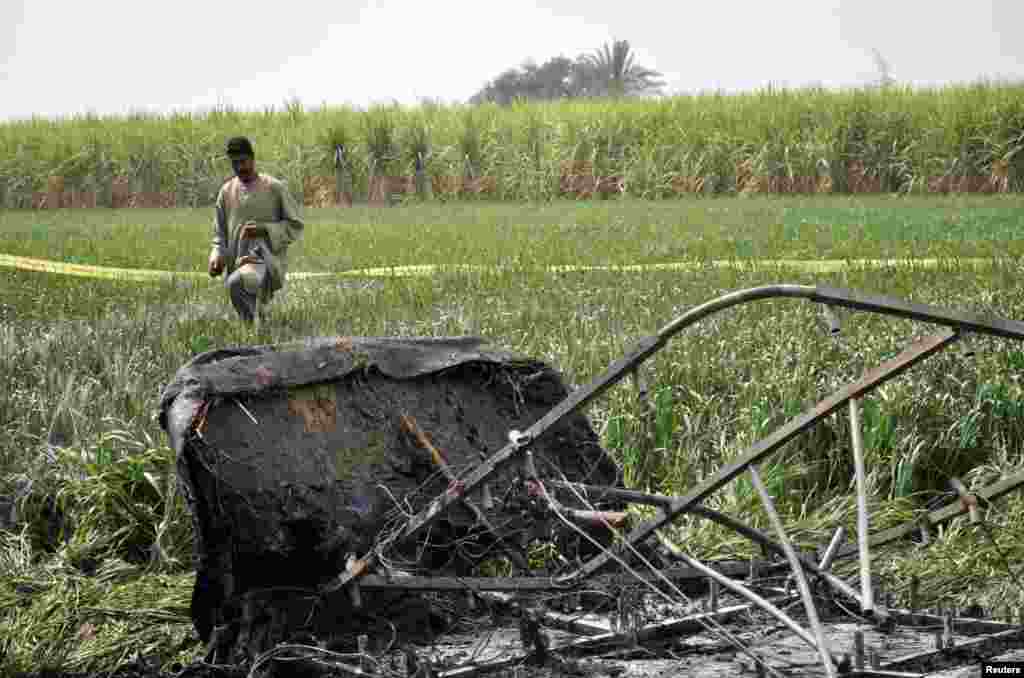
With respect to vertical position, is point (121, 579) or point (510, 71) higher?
point (510, 71)

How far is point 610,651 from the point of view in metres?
3.71

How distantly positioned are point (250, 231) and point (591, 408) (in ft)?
12.3

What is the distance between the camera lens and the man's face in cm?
908

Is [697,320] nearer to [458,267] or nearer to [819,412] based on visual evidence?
[819,412]

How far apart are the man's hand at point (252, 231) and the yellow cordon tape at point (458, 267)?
10.4 feet

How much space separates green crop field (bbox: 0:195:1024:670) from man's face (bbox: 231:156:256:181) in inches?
37.2

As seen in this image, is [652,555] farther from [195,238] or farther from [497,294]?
[195,238]

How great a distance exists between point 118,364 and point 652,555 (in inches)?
136

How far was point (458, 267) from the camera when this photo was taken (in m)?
12.6

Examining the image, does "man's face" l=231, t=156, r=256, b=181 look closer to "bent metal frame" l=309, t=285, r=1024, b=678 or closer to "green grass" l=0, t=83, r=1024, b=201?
"bent metal frame" l=309, t=285, r=1024, b=678

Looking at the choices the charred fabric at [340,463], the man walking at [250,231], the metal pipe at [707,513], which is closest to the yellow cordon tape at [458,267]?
the man walking at [250,231]

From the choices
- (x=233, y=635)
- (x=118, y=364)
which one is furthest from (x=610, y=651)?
(x=118, y=364)

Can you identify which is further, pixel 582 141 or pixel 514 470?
pixel 582 141

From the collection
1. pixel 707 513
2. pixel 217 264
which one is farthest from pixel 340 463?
pixel 217 264
